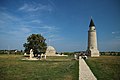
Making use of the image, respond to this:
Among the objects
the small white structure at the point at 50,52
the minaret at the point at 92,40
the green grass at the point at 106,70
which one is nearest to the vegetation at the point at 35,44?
the minaret at the point at 92,40

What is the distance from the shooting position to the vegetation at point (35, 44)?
54550 millimetres

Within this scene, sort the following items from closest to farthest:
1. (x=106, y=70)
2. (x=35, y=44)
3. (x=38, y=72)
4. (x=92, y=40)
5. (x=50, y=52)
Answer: (x=38, y=72) → (x=106, y=70) → (x=35, y=44) → (x=92, y=40) → (x=50, y=52)

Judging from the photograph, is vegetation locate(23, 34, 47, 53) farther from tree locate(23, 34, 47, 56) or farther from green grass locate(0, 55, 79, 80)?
green grass locate(0, 55, 79, 80)

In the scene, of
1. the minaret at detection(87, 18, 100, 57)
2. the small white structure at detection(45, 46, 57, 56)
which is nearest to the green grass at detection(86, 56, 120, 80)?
the minaret at detection(87, 18, 100, 57)

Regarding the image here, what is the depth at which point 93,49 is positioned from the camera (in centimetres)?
6812

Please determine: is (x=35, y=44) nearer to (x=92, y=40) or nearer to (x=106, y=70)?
(x=92, y=40)

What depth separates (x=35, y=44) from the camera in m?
54.8

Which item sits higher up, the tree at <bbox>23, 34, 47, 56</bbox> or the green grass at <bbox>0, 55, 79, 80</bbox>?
the tree at <bbox>23, 34, 47, 56</bbox>

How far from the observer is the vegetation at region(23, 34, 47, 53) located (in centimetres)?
5455

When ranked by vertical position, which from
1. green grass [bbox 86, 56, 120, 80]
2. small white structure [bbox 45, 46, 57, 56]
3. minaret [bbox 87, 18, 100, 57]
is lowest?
green grass [bbox 86, 56, 120, 80]

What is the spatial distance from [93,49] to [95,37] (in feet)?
19.9

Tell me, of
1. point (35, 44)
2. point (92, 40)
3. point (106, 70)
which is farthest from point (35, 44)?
point (106, 70)

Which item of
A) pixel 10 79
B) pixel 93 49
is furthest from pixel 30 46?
pixel 10 79

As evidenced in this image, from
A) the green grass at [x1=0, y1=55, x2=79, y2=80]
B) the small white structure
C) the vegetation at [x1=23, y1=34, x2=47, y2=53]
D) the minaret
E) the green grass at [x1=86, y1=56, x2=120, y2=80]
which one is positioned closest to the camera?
the green grass at [x1=0, y1=55, x2=79, y2=80]
